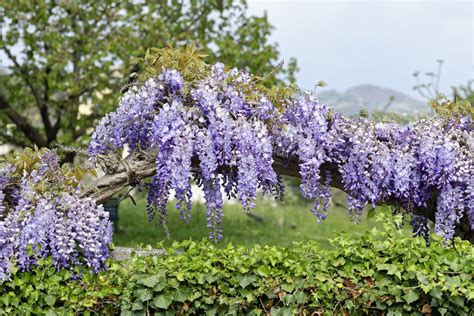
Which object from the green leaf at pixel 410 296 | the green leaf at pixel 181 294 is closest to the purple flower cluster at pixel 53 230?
the green leaf at pixel 181 294

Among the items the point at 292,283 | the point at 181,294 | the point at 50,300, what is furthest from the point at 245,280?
the point at 50,300

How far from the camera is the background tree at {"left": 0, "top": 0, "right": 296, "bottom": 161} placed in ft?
34.5

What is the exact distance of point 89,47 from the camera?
10625mm

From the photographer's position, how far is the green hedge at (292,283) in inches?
177

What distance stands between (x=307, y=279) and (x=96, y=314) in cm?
142

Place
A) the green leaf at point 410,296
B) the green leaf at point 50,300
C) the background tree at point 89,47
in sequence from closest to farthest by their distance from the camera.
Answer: the green leaf at point 410,296
the green leaf at point 50,300
the background tree at point 89,47

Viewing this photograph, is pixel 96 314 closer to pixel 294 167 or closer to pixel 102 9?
pixel 294 167

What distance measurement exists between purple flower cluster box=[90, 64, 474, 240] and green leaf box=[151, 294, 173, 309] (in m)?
0.76

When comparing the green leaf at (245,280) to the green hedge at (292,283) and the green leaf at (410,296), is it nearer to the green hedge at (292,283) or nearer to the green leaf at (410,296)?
the green hedge at (292,283)

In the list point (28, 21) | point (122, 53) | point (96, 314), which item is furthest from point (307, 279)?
point (28, 21)

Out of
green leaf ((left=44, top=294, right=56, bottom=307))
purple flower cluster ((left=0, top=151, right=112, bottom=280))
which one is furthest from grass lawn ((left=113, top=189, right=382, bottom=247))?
green leaf ((left=44, top=294, right=56, bottom=307))

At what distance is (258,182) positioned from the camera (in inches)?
207

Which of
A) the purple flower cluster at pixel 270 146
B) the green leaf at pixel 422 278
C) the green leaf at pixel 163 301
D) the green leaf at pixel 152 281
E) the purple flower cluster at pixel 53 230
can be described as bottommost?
the green leaf at pixel 163 301

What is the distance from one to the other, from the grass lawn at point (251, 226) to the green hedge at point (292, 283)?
6.73 meters
